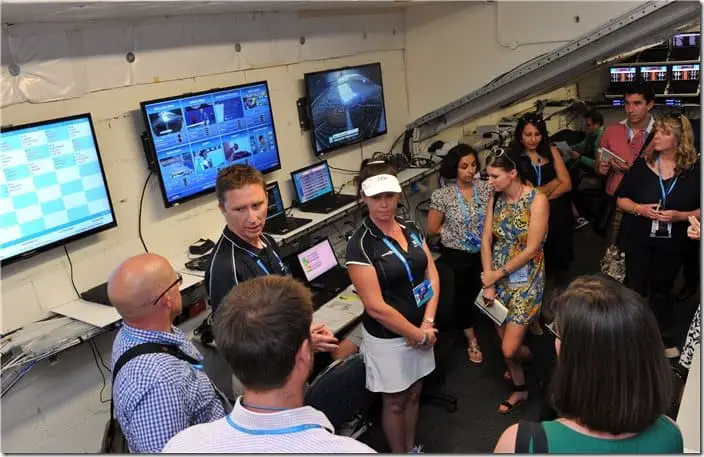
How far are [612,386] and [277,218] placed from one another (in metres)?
2.75

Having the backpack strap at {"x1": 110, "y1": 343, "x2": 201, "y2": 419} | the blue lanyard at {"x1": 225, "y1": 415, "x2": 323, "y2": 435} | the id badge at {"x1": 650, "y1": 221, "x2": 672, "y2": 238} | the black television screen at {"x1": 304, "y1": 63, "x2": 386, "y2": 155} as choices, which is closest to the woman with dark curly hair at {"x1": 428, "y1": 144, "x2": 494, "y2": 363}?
the id badge at {"x1": 650, "y1": 221, "x2": 672, "y2": 238}

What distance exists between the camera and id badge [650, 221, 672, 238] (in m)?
3.13

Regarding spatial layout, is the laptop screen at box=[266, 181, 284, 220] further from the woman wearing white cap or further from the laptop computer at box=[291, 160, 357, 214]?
the woman wearing white cap

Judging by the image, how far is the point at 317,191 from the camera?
418 centimetres

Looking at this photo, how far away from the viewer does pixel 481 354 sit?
3615 millimetres

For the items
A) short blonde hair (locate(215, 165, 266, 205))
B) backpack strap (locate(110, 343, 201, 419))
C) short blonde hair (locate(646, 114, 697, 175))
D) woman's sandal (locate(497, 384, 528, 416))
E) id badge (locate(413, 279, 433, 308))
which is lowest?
woman's sandal (locate(497, 384, 528, 416))

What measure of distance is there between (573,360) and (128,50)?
284cm

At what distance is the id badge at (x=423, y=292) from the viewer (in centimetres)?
242

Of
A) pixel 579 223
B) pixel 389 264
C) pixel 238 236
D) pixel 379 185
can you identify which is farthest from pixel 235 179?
pixel 579 223

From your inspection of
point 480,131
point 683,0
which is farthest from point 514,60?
point 683,0

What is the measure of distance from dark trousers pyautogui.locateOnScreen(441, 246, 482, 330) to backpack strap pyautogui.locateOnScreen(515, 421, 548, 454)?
2214 millimetres

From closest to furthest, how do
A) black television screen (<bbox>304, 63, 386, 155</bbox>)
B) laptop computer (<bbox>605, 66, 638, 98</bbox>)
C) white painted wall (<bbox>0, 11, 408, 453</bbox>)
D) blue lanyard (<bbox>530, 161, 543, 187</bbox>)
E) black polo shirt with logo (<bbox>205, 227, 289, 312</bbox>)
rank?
black polo shirt with logo (<bbox>205, 227, 289, 312</bbox>) < white painted wall (<bbox>0, 11, 408, 453</bbox>) < blue lanyard (<bbox>530, 161, 543, 187</bbox>) < black television screen (<bbox>304, 63, 386, 155</bbox>) < laptop computer (<bbox>605, 66, 638, 98</bbox>)

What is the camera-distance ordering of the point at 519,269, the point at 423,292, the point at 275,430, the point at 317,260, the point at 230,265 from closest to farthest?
the point at 275,430 < the point at 230,265 < the point at 423,292 < the point at 519,269 < the point at 317,260

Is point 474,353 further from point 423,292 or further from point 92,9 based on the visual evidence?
point 92,9
